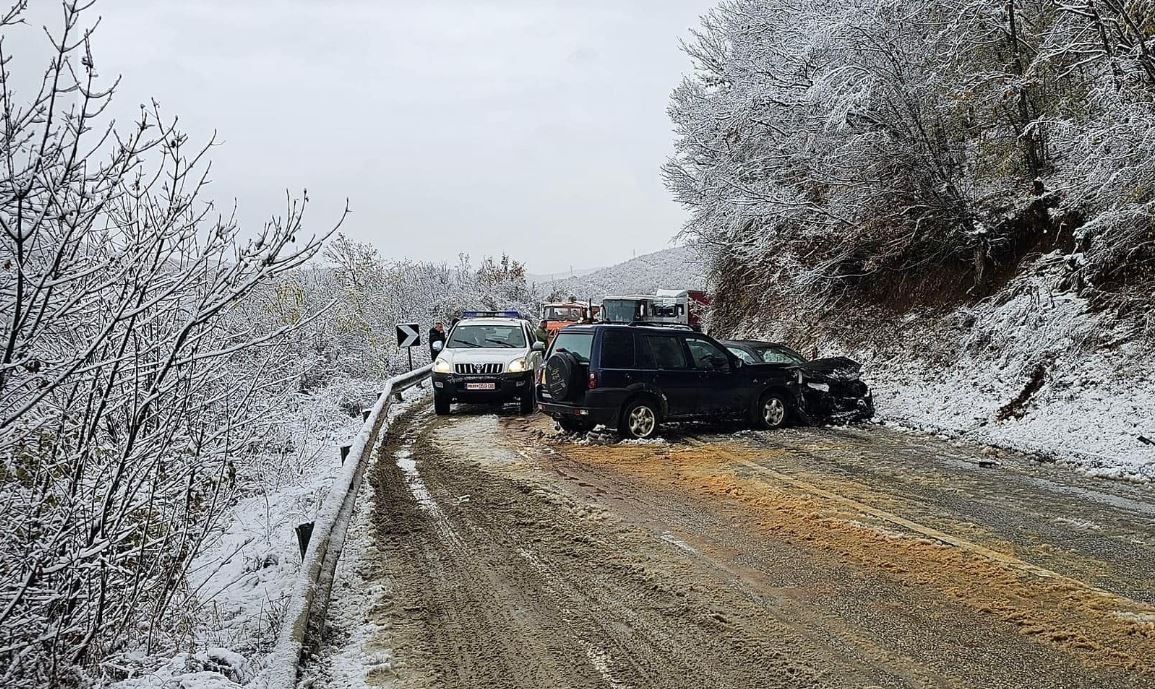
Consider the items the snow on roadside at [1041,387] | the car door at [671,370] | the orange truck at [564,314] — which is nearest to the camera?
the snow on roadside at [1041,387]

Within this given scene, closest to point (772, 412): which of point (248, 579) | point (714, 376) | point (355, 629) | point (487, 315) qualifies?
point (714, 376)

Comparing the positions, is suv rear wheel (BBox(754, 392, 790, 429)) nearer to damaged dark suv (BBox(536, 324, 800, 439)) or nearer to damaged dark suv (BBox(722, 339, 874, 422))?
damaged dark suv (BBox(536, 324, 800, 439))

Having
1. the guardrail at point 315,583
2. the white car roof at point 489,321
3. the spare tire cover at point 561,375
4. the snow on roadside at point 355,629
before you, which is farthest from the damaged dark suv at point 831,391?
the snow on roadside at point 355,629

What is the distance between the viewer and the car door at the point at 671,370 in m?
12.1

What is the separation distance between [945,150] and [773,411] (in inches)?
283

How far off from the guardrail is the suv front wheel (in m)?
4.70

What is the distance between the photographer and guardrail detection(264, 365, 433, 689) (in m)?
3.83

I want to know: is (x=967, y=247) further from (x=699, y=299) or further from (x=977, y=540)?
(x=699, y=299)

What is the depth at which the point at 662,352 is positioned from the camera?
12.3 m

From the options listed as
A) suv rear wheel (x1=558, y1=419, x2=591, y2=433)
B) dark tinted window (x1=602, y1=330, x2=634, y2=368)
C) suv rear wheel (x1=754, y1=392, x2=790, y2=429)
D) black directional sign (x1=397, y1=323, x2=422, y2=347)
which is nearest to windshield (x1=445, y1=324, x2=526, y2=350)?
suv rear wheel (x1=558, y1=419, x2=591, y2=433)

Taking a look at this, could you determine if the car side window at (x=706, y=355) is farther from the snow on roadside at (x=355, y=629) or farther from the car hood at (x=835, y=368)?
the snow on roadside at (x=355, y=629)

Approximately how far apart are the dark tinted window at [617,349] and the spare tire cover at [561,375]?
1.63 feet

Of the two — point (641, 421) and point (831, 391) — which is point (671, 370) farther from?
point (831, 391)

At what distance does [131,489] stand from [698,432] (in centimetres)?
1007
